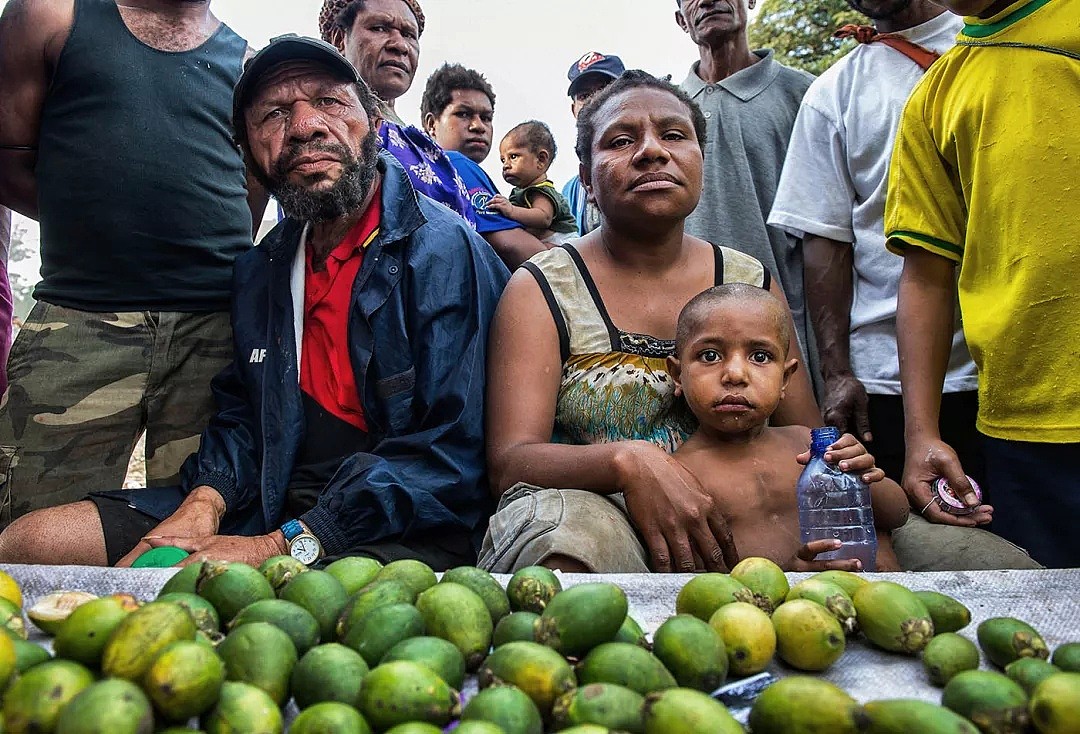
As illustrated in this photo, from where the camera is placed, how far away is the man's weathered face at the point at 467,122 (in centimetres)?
600

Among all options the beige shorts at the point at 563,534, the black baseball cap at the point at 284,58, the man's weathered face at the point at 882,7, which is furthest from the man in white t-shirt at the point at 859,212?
the black baseball cap at the point at 284,58

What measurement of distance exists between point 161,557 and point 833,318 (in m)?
2.43

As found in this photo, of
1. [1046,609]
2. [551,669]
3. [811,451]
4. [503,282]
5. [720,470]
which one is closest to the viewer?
[551,669]

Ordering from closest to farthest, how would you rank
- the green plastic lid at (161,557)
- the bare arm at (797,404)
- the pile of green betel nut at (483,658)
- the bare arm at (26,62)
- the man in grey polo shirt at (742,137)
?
the pile of green betel nut at (483,658) → the green plastic lid at (161,557) → the bare arm at (797,404) → the bare arm at (26,62) → the man in grey polo shirt at (742,137)

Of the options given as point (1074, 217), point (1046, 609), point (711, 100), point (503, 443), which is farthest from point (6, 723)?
point (711, 100)

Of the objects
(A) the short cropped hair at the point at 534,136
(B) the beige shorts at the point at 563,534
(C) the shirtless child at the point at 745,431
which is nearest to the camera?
(B) the beige shorts at the point at 563,534

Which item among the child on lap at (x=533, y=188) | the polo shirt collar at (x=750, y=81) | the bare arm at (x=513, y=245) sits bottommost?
the bare arm at (x=513, y=245)

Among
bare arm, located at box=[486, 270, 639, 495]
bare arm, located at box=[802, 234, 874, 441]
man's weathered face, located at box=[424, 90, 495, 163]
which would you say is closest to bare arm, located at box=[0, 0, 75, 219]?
bare arm, located at box=[486, 270, 639, 495]

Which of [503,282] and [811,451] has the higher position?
[503,282]

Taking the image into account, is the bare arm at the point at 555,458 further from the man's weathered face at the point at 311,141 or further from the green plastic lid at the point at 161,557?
the green plastic lid at the point at 161,557

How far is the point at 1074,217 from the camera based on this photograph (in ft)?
7.49

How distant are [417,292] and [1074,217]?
191 centimetres

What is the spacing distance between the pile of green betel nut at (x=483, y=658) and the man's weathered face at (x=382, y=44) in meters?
3.53

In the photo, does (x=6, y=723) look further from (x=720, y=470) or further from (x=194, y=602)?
(x=720, y=470)
